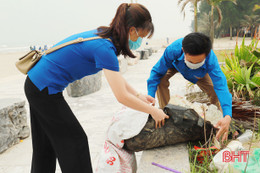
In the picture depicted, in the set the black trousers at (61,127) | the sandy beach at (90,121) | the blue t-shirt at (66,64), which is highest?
the blue t-shirt at (66,64)

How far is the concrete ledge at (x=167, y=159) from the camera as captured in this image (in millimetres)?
1684

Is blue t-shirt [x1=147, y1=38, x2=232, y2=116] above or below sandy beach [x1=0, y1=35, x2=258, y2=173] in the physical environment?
above

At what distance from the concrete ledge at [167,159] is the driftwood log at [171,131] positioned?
5 cm

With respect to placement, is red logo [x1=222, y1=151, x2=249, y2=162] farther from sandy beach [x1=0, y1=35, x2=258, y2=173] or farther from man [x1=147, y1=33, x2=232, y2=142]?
sandy beach [x1=0, y1=35, x2=258, y2=173]

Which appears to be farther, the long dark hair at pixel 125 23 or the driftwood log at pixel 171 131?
the driftwood log at pixel 171 131

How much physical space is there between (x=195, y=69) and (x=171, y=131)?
32.0 inches

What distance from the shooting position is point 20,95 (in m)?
6.23

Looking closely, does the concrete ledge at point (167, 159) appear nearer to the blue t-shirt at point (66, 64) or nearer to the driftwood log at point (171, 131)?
the driftwood log at point (171, 131)

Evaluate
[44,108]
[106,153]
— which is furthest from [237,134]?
[44,108]

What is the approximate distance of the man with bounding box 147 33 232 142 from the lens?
6.27ft

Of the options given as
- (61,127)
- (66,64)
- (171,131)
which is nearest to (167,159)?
(171,131)

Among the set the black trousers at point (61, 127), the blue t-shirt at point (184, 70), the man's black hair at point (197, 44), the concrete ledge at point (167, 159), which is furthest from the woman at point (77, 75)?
the blue t-shirt at point (184, 70)

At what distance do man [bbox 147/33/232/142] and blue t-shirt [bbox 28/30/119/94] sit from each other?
2.99 ft

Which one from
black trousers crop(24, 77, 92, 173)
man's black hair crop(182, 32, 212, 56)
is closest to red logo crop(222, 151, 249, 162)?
man's black hair crop(182, 32, 212, 56)
